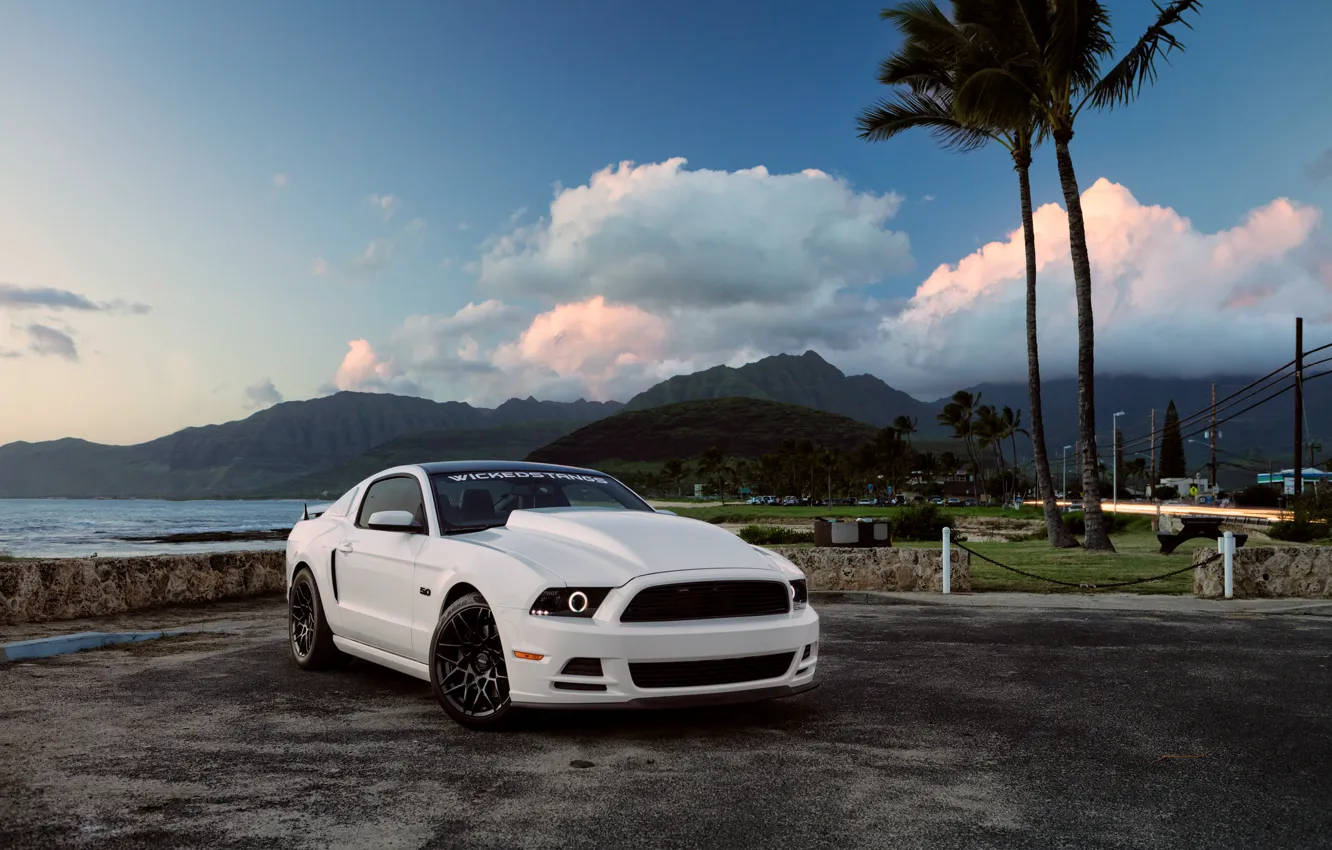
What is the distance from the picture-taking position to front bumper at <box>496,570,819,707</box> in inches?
212

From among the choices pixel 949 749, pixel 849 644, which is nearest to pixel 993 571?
pixel 849 644

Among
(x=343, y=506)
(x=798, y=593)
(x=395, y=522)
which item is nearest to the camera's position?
(x=798, y=593)

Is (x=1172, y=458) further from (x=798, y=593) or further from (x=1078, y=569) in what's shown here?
(x=798, y=593)

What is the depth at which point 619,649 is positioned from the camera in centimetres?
538

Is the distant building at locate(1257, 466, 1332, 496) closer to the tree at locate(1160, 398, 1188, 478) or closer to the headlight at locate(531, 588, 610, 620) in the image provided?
the headlight at locate(531, 588, 610, 620)

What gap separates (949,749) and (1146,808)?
1.18 metres

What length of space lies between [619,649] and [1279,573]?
1256 centimetres

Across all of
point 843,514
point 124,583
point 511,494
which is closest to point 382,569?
point 511,494

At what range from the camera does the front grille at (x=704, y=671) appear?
214 inches

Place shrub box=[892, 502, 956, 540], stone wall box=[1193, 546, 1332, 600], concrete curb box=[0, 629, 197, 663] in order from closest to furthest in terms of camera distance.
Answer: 1. concrete curb box=[0, 629, 197, 663]
2. stone wall box=[1193, 546, 1332, 600]
3. shrub box=[892, 502, 956, 540]

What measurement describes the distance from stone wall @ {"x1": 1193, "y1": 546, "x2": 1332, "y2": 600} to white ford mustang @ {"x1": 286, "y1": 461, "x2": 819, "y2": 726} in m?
10.8

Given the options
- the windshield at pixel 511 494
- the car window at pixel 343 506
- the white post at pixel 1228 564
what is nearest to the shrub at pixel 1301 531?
the white post at pixel 1228 564

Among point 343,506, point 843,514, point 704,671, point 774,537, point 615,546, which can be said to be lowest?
point 843,514

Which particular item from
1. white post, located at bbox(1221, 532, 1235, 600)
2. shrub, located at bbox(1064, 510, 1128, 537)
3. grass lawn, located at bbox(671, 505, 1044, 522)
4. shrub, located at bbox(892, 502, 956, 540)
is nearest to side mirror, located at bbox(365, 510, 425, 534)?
white post, located at bbox(1221, 532, 1235, 600)
